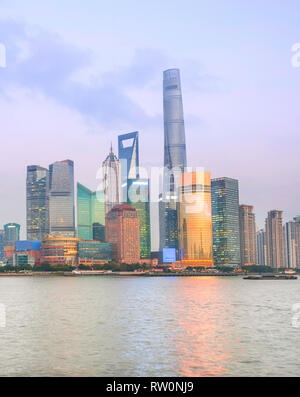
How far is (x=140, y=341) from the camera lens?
161ft

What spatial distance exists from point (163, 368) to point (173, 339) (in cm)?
1381

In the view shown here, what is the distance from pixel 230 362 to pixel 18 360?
1571 cm

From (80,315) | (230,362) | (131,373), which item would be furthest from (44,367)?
(80,315)

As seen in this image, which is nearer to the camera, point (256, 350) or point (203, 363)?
point (203, 363)

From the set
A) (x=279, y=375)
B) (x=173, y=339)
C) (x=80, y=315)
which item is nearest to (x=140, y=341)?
(x=173, y=339)

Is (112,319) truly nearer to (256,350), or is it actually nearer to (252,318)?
(252,318)

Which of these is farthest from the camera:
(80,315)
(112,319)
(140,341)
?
(80,315)

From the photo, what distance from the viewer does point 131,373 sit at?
117 ft

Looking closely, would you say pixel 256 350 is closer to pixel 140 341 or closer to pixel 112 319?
pixel 140 341

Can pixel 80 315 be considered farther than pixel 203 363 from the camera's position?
Yes
